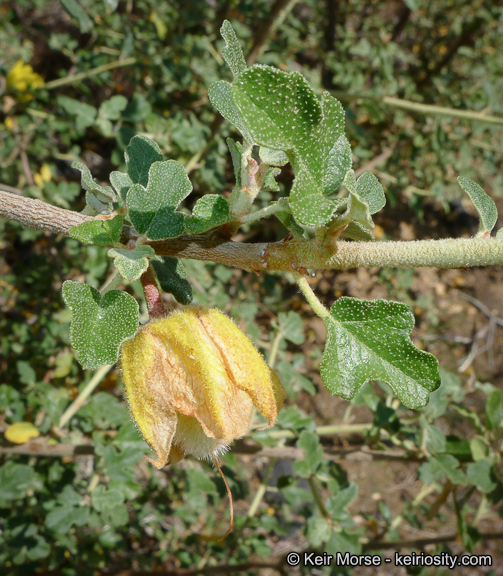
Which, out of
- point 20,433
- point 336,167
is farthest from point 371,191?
point 20,433

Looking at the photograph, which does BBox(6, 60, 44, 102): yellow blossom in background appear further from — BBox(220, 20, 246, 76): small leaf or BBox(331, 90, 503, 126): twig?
BBox(220, 20, 246, 76): small leaf

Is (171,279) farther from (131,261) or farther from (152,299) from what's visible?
(131,261)

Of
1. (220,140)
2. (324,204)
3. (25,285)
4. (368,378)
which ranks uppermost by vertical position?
(324,204)

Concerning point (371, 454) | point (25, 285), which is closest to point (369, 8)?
point (25, 285)

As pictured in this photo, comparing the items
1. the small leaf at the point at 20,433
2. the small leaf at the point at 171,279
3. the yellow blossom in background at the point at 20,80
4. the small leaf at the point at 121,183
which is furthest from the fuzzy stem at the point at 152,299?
the yellow blossom in background at the point at 20,80

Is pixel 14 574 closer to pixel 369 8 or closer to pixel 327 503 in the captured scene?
pixel 327 503

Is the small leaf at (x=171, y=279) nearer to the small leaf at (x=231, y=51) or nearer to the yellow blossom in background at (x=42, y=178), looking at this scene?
the small leaf at (x=231, y=51)
